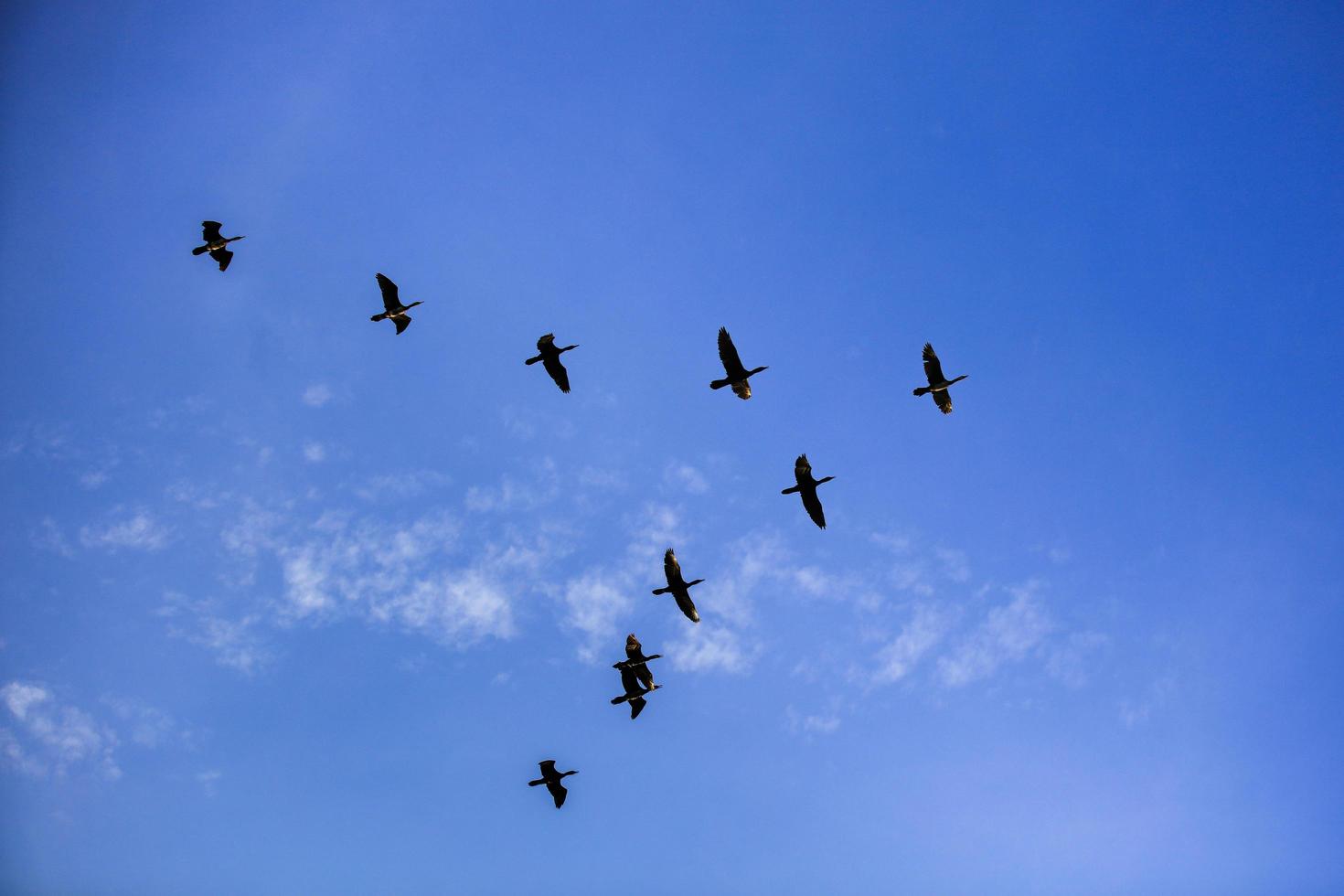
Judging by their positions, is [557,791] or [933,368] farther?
[933,368]

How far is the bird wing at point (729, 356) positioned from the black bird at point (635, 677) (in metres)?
12.0

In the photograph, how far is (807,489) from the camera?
112 ft

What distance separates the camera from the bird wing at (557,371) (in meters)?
34.2

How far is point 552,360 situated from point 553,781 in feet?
57.8

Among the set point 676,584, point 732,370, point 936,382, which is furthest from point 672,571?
point 936,382

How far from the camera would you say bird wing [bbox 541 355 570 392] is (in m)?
34.2

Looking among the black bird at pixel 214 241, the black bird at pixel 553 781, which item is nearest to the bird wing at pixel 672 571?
the black bird at pixel 553 781

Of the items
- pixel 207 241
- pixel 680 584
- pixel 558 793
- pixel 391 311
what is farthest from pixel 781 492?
pixel 207 241

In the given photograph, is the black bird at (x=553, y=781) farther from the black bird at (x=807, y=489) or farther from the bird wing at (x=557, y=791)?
the black bird at (x=807, y=489)

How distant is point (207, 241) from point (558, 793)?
90.1 ft

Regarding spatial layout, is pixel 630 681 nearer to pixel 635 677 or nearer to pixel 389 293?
pixel 635 677

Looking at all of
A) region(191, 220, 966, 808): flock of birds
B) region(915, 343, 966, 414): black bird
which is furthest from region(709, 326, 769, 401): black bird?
region(915, 343, 966, 414): black bird

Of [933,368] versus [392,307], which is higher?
[392,307]

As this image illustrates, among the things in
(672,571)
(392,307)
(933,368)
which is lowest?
(672,571)
